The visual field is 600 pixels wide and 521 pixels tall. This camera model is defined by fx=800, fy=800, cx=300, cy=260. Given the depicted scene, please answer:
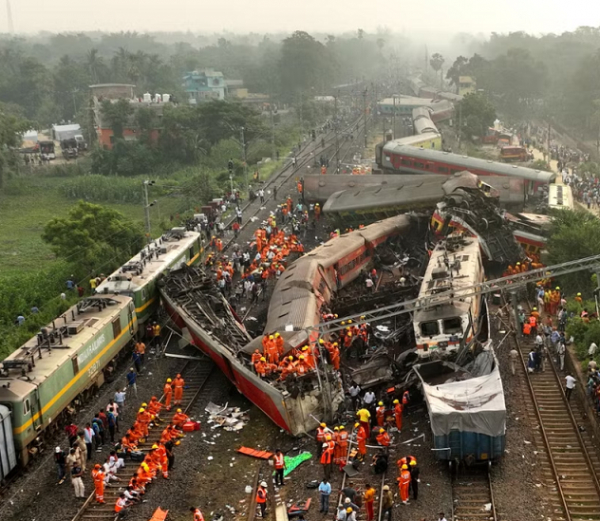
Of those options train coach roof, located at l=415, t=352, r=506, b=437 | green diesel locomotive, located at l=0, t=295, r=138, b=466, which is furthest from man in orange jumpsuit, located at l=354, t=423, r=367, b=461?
green diesel locomotive, located at l=0, t=295, r=138, b=466

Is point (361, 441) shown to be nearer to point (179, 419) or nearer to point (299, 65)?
point (179, 419)

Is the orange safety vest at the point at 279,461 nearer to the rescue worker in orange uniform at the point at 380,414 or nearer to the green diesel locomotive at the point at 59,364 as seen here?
the rescue worker in orange uniform at the point at 380,414

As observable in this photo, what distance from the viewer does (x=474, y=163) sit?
48750 millimetres

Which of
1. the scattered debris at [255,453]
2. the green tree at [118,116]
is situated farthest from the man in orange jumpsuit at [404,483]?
the green tree at [118,116]

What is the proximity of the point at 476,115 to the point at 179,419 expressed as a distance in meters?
60.3

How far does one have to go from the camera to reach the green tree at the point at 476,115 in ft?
247

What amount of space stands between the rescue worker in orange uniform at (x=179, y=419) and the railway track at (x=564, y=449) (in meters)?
9.12

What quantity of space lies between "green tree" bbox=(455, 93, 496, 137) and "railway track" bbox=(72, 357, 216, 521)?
181ft

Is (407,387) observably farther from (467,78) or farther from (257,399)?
(467,78)

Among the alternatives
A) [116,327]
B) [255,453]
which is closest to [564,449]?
[255,453]

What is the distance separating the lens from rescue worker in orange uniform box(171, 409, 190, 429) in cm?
2122

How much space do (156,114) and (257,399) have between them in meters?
61.7

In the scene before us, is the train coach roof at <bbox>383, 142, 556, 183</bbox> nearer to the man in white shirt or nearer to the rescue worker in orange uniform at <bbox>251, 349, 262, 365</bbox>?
the man in white shirt

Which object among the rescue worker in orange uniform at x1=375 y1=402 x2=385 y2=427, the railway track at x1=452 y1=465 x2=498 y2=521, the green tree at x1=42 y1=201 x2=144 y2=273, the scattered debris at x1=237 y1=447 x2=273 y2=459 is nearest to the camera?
the railway track at x1=452 y1=465 x2=498 y2=521
